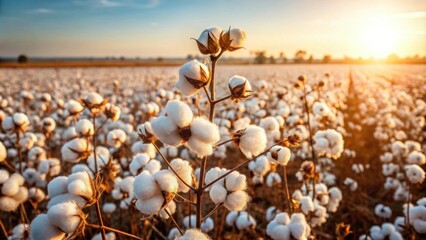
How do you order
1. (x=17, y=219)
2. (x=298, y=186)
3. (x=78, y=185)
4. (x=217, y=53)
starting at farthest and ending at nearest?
(x=298, y=186)
(x=17, y=219)
(x=217, y=53)
(x=78, y=185)

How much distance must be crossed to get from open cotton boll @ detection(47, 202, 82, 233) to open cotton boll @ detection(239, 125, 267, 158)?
29.9 inches

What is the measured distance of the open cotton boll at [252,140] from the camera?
150cm

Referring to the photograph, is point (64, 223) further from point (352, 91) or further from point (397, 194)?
point (352, 91)

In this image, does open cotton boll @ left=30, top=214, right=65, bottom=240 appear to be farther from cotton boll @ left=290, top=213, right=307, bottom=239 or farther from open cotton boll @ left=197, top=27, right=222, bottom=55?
cotton boll @ left=290, top=213, right=307, bottom=239

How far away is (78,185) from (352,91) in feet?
60.6

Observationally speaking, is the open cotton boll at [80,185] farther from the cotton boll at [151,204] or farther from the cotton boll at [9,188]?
the cotton boll at [9,188]

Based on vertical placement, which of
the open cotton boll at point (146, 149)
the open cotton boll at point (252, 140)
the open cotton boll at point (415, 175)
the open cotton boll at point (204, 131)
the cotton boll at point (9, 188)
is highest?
the open cotton boll at point (204, 131)

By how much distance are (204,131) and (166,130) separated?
0.48 ft

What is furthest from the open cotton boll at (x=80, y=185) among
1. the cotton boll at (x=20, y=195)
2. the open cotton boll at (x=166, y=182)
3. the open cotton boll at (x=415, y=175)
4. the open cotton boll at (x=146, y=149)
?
the open cotton boll at (x=415, y=175)

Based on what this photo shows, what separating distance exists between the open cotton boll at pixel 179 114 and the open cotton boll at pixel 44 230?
66 cm

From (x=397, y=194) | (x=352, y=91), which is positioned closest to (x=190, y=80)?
(x=397, y=194)

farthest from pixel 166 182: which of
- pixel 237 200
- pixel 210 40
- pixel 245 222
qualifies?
pixel 245 222

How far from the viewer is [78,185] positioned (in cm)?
142

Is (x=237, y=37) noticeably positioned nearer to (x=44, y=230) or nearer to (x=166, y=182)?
(x=166, y=182)
